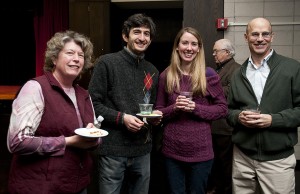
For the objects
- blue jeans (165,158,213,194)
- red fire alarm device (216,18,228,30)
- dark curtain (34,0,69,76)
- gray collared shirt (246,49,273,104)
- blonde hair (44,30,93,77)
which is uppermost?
dark curtain (34,0,69,76)

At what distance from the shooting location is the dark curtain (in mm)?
6918

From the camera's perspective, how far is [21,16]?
25.2ft

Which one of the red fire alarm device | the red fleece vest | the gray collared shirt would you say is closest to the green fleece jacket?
the gray collared shirt

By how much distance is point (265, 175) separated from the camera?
2.13 meters

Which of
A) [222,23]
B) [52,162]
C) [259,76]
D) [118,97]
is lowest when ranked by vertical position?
[52,162]

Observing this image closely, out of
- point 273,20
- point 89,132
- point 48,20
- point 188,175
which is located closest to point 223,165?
point 188,175

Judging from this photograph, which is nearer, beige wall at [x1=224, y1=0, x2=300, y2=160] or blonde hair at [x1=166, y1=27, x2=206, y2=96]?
blonde hair at [x1=166, y1=27, x2=206, y2=96]

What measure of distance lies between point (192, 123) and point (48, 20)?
5712mm

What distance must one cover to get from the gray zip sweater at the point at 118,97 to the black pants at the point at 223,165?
149cm

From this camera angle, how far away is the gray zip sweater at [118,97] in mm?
2109

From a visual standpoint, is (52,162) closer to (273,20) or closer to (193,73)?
(193,73)

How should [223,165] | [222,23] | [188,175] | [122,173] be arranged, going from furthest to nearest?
[222,23], [223,165], [188,175], [122,173]

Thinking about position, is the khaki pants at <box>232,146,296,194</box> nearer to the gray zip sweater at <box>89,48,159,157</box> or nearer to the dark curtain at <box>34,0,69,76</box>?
the gray zip sweater at <box>89,48,159,157</box>

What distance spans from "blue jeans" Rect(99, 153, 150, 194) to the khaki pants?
2.18 ft
